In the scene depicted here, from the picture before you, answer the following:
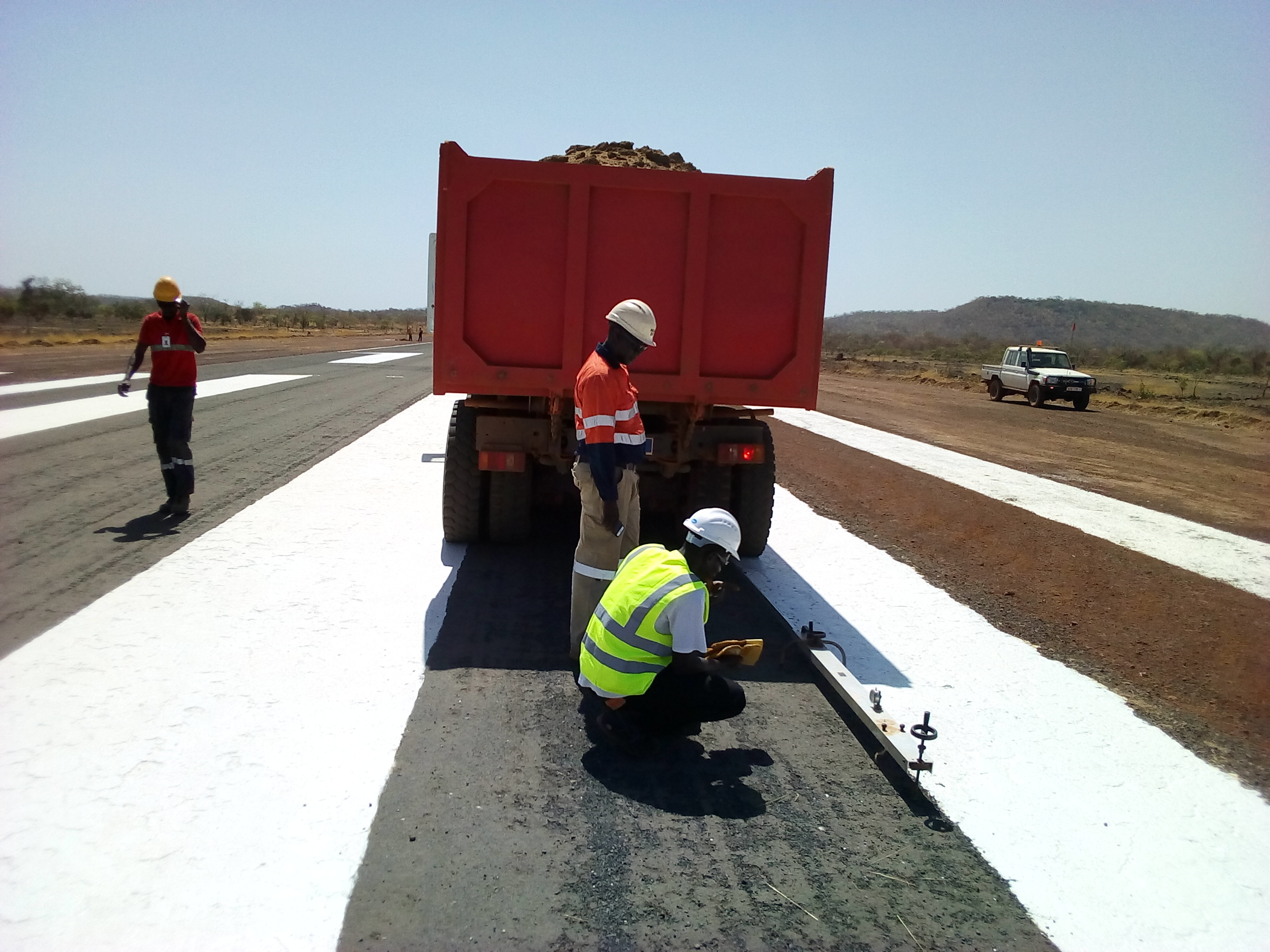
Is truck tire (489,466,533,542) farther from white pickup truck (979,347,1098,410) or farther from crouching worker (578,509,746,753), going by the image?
white pickup truck (979,347,1098,410)

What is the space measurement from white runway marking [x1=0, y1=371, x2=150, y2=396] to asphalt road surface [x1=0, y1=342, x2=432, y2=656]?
0.33 m

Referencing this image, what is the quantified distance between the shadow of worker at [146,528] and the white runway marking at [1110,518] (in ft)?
29.2

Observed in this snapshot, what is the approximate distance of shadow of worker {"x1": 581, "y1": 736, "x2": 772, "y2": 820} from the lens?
369 cm

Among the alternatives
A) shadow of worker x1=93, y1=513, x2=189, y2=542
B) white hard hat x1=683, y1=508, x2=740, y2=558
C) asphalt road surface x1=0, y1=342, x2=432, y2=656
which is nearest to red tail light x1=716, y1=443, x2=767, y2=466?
white hard hat x1=683, y1=508, x2=740, y2=558

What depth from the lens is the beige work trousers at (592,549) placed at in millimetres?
4922

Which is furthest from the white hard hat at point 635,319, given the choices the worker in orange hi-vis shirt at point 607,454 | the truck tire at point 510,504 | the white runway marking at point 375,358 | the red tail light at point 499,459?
the white runway marking at point 375,358

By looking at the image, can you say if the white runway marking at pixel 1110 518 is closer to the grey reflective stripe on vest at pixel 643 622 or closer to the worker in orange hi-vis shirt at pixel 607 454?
the worker in orange hi-vis shirt at pixel 607 454

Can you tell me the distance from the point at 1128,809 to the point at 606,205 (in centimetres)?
460

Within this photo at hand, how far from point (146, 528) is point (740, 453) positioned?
4904 mm

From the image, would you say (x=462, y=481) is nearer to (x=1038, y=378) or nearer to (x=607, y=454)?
(x=607, y=454)

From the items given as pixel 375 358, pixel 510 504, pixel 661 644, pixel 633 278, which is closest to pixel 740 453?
pixel 633 278

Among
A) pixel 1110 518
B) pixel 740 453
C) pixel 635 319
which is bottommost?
pixel 1110 518

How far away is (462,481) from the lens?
23.2 feet

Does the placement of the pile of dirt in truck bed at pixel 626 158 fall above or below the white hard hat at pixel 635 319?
above
